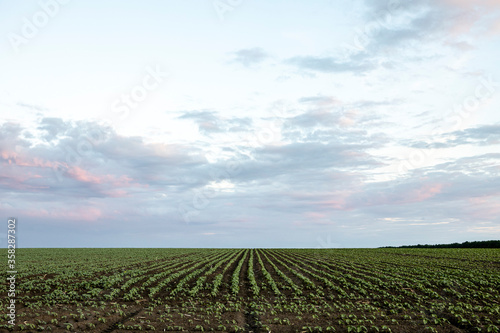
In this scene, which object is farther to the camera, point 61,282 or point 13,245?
point 61,282

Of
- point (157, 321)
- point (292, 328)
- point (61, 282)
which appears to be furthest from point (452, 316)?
point (61, 282)

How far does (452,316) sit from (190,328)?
38.3 ft

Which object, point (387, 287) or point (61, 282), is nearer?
point (387, 287)

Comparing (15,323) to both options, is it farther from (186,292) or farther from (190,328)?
(186,292)

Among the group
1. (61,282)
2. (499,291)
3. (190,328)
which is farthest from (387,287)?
(61,282)

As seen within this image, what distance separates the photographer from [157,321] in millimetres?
16125

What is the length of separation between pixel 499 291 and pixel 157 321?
830 inches

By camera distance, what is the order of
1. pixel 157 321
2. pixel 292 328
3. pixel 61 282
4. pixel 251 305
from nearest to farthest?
pixel 292 328
pixel 157 321
pixel 251 305
pixel 61 282

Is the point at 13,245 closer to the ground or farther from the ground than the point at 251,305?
farther from the ground

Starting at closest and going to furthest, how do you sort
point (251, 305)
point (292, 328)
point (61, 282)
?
1. point (292, 328)
2. point (251, 305)
3. point (61, 282)

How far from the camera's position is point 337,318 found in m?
16.5

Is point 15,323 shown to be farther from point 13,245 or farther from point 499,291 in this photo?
point 499,291

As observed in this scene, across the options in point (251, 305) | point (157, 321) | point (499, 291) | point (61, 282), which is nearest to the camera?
point (157, 321)

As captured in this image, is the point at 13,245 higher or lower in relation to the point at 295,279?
higher
